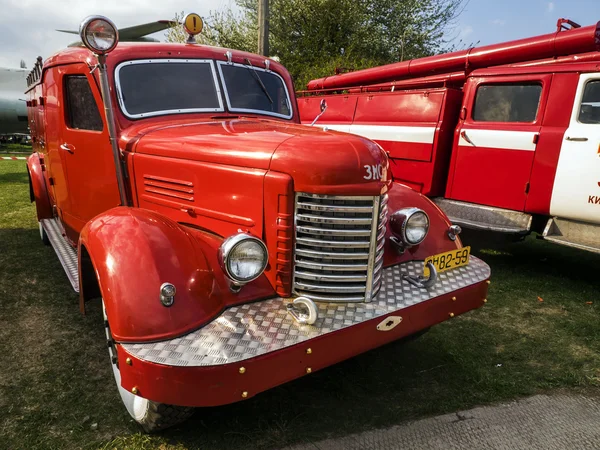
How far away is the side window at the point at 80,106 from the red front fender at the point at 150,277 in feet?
4.54

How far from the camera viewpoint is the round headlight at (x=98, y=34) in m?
2.49

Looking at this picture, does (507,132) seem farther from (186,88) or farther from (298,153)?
(298,153)

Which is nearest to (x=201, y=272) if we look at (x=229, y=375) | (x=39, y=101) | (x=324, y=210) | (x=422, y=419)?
(x=229, y=375)

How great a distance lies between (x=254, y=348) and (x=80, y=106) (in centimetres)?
266

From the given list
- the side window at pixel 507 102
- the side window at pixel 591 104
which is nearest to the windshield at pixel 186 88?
the side window at pixel 507 102

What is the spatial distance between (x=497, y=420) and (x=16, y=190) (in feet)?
31.4

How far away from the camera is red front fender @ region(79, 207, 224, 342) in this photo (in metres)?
1.96

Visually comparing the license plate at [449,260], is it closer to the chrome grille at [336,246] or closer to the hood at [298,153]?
the chrome grille at [336,246]

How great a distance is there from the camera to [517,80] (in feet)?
16.8

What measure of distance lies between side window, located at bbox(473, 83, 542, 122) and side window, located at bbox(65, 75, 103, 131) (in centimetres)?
430

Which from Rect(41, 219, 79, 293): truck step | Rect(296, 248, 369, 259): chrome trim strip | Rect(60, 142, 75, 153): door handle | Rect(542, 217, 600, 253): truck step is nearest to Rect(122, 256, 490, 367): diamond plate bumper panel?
Rect(296, 248, 369, 259): chrome trim strip

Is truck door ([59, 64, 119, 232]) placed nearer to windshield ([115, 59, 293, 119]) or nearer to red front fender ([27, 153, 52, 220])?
windshield ([115, 59, 293, 119])

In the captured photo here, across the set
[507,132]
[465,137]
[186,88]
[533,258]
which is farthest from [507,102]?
[186,88]

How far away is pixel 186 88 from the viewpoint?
327 cm
